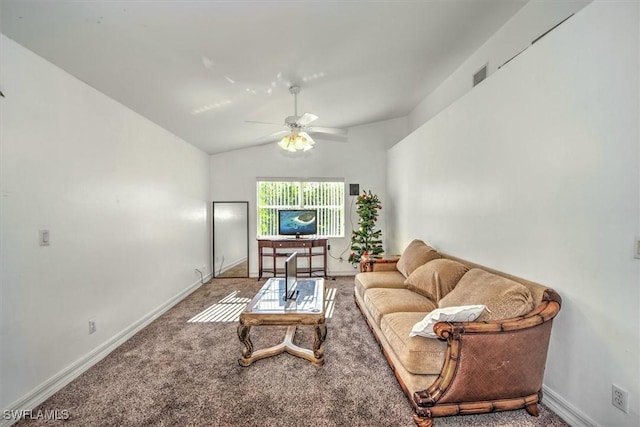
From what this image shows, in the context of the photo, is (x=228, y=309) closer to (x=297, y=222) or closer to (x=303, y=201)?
(x=297, y=222)

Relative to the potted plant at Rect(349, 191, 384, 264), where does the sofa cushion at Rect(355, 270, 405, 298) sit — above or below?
below

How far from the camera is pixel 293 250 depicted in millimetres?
5480

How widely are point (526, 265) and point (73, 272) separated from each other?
141 inches

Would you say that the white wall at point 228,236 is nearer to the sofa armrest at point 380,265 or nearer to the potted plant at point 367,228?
the potted plant at point 367,228

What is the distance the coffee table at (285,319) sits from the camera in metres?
2.24

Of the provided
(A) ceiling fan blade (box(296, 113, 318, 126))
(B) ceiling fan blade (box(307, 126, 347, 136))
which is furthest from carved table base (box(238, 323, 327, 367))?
(B) ceiling fan blade (box(307, 126, 347, 136))

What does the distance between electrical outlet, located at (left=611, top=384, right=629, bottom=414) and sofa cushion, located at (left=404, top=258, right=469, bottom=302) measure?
3.69 feet

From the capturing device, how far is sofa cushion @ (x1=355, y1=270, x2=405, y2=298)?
320cm

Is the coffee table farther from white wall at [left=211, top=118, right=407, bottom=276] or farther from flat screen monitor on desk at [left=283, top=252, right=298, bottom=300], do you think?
white wall at [left=211, top=118, right=407, bottom=276]

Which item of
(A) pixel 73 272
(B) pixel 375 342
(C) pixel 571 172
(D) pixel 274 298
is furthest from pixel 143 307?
(C) pixel 571 172

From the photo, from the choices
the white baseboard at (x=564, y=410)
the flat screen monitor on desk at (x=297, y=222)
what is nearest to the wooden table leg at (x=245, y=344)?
the white baseboard at (x=564, y=410)

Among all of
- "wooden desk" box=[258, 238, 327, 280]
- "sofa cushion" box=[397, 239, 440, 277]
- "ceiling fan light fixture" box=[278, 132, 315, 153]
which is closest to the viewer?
"ceiling fan light fixture" box=[278, 132, 315, 153]

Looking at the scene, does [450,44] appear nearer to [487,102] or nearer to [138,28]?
[487,102]

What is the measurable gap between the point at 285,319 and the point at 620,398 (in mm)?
2050
